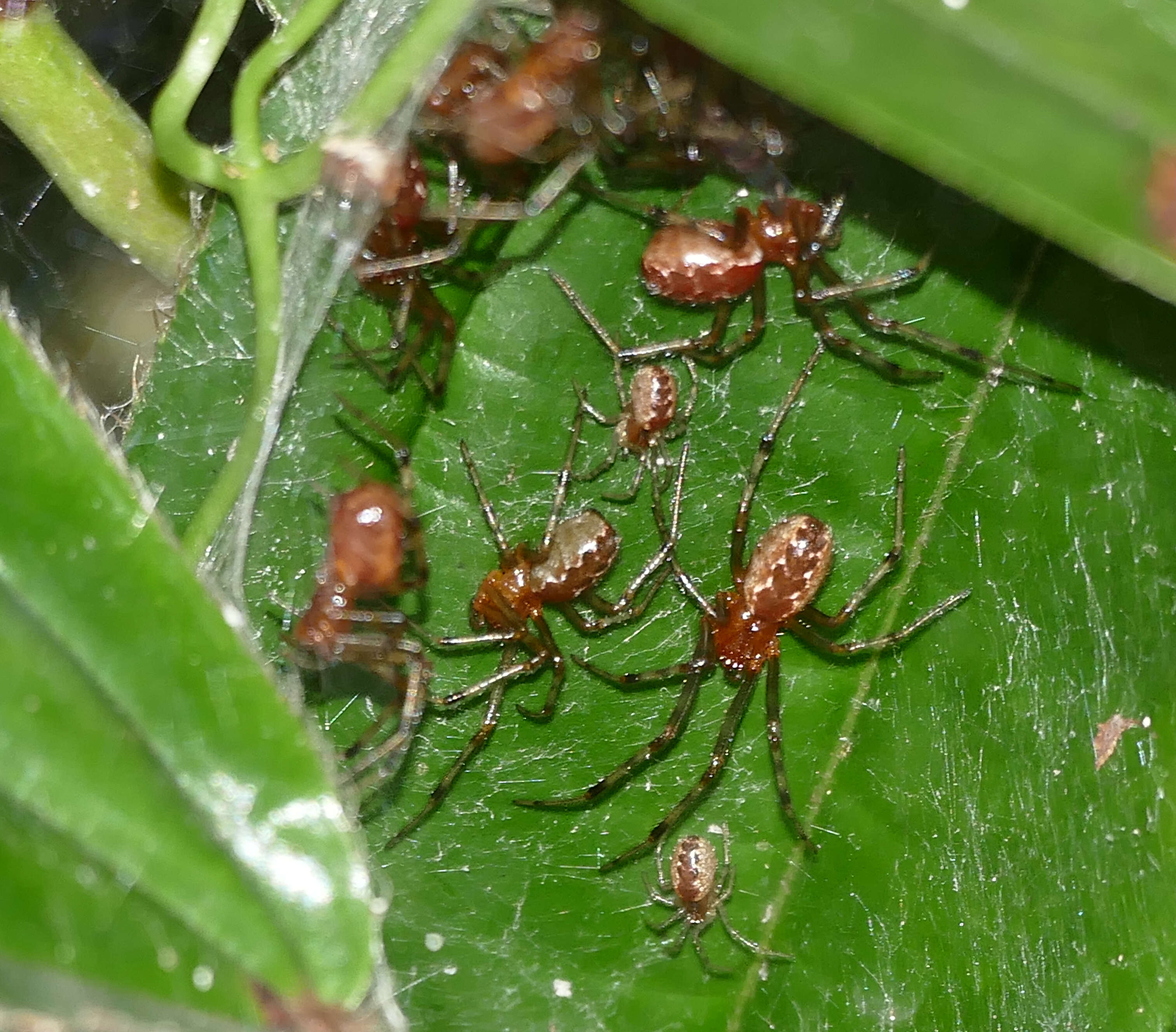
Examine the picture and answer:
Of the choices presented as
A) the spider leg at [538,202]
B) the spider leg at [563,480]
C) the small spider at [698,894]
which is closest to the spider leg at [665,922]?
the small spider at [698,894]

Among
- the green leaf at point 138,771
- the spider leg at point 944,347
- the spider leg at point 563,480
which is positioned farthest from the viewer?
the spider leg at point 563,480

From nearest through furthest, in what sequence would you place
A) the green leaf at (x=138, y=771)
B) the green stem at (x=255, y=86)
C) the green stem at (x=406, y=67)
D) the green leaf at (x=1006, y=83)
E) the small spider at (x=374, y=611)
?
the green leaf at (x=138, y=771)
the green leaf at (x=1006, y=83)
the green stem at (x=406, y=67)
the green stem at (x=255, y=86)
the small spider at (x=374, y=611)

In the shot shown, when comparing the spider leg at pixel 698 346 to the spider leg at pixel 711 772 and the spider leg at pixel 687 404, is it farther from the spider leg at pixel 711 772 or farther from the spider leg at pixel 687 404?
the spider leg at pixel 711 772

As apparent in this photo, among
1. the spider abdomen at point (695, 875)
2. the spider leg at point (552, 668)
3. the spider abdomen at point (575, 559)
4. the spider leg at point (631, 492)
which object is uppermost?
the spider leg at point (631, 492)

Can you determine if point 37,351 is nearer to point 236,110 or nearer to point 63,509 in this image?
point 63,509

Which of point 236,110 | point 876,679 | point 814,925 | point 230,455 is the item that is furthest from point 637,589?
point 236,110

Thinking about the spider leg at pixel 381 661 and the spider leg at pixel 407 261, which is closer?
the spider leg at pixel 407 261

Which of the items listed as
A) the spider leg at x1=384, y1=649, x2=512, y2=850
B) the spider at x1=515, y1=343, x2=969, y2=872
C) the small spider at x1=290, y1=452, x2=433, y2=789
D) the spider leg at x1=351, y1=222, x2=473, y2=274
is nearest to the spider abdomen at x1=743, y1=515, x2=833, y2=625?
the spider at x1=515, y1=343, x2=969, y2=872
